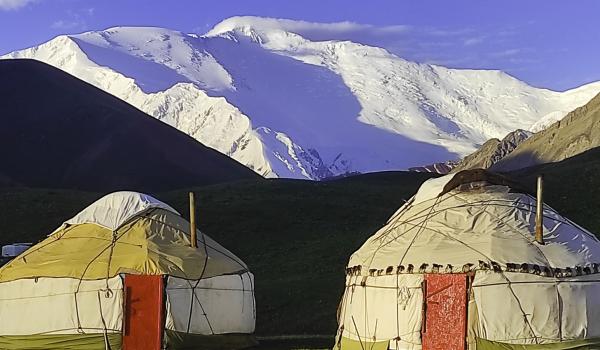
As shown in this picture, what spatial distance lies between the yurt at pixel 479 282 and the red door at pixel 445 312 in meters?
0.02

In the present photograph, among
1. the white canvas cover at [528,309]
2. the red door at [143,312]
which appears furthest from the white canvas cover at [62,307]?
the white canvas cover at [528,309]

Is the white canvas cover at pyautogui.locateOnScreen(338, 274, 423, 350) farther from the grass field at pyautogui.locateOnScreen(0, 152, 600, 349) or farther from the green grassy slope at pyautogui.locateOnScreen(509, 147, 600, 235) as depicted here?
the green grassy slope at pyautogui.locateOnScreen(509, 147, 600, 235)

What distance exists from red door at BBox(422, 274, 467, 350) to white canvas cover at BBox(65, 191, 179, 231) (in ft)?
19.8

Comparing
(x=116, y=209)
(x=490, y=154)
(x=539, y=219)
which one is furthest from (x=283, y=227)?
(x=490, y=154)

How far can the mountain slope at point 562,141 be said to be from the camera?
11075cm

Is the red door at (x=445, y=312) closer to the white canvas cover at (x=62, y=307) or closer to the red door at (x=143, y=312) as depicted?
the red door at (x=143, y=312)

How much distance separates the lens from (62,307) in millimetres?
16016

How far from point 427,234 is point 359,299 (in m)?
1.58

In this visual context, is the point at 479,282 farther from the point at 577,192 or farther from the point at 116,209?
the point at 577,192

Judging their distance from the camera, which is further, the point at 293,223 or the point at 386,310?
the point at 293,223

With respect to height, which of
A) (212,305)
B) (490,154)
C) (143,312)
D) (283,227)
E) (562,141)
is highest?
(490,154)

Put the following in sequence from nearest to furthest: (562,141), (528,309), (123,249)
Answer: (528,309)
(123,249)
(562,141)

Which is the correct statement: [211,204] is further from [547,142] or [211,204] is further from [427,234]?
[547,142]

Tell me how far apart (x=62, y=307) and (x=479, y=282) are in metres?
7.16
